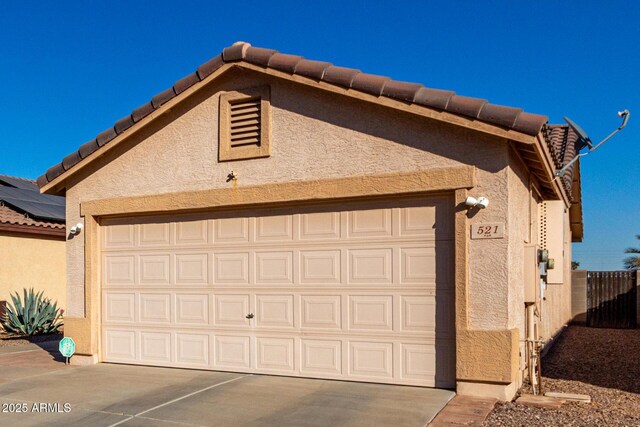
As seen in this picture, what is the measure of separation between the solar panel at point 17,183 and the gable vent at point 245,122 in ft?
42.8

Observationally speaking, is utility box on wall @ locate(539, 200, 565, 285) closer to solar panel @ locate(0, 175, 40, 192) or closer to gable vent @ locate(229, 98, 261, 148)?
gable vent @ locate(229, 98, 261, 148)

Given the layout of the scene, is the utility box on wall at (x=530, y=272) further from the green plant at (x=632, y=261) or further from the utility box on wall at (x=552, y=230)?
the green plant at (x=632, y=261)

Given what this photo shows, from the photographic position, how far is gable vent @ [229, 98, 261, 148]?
30.3ft

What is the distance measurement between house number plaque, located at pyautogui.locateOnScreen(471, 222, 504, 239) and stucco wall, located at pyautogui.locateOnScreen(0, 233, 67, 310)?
12218 millimetres

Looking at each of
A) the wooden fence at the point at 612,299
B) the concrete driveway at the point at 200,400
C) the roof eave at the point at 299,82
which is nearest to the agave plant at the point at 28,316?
the roof eave at the point at 299,82

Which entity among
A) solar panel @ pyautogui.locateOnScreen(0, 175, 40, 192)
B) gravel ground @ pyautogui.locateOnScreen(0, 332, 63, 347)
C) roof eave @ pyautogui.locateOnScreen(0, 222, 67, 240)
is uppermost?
solar panel @ pyautogui.locateOnScreen(0, 175, 40, 192)

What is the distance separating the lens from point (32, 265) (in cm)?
1625

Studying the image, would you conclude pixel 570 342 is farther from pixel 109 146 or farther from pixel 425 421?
pixel 109 146

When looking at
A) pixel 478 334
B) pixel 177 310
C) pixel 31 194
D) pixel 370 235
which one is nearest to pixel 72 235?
pixel 177 310

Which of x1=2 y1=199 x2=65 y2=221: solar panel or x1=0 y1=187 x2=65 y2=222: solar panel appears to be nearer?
x1=2 y1=199 x2=65 y2=221: solar panel

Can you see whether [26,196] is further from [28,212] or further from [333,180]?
[333,180]

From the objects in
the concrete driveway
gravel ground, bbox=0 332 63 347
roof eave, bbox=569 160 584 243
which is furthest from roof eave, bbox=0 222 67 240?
roof eave, bbox=569 160 584 243

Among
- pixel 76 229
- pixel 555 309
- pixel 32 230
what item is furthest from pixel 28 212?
pixel 555 309

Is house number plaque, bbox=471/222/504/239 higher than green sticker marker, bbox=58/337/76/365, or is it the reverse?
house number plaque, bbox=471/222/504/239
